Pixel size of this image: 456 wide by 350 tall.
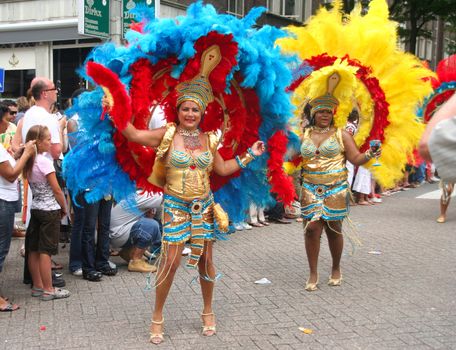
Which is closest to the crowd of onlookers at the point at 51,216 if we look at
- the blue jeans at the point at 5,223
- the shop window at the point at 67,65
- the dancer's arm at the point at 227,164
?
the blue jeans at the point at 5,223

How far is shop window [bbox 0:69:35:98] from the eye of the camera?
1927 centimetres

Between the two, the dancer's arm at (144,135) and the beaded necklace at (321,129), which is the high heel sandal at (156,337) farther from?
the beaded necklace at (321,129)

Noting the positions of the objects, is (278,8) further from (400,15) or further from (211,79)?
(211,79)

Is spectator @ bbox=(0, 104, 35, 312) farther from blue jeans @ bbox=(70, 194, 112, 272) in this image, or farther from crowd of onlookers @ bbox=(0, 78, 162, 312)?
blue jeans @ bbox=(70, 194, 112, 272)

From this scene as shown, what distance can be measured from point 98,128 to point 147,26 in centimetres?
83

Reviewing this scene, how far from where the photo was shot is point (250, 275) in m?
6.06

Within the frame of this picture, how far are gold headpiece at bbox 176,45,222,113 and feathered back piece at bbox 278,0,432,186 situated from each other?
1591 millimetres

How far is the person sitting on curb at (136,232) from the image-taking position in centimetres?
616

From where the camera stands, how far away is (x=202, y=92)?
416 centimetres

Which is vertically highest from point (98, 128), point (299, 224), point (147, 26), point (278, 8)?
point (278, 8)

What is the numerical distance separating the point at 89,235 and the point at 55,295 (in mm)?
824

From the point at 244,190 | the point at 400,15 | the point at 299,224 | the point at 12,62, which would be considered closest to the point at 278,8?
the point at 400,15

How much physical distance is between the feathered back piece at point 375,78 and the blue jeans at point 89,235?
2263 mm

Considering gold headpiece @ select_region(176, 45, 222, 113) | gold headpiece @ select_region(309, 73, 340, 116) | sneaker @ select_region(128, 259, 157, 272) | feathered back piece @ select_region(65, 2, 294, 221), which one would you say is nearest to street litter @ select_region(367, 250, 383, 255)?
gold headpiece @ select_region(309, 73, 340, 116)
